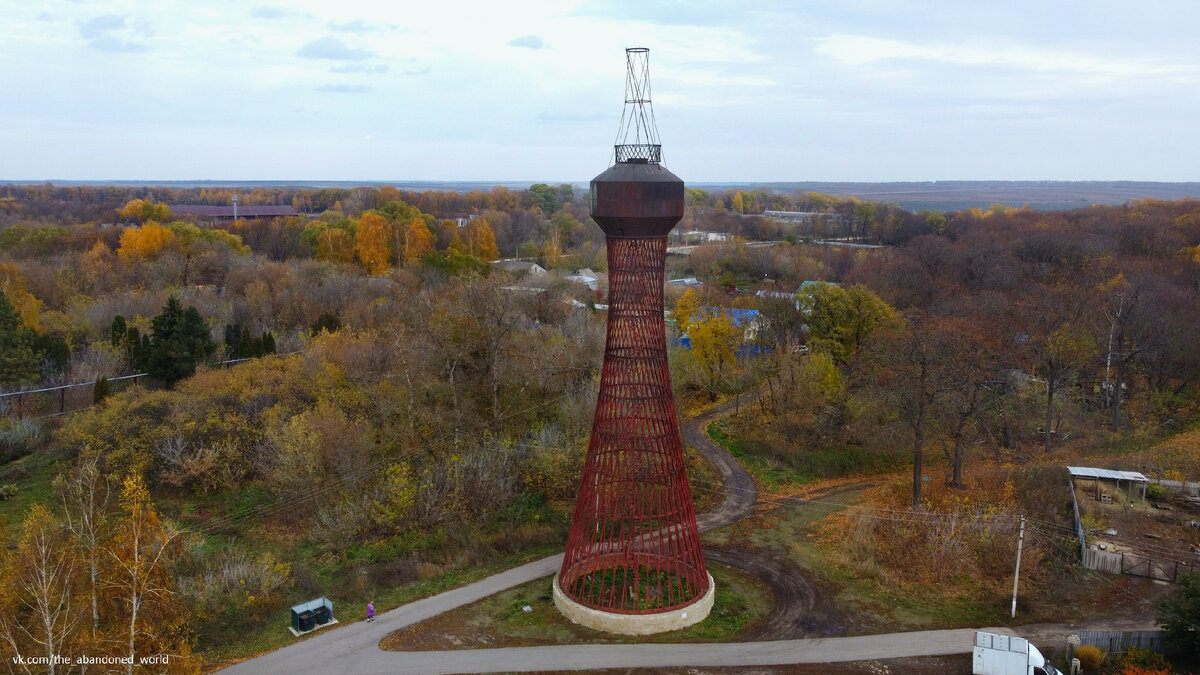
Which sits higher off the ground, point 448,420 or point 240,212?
point 240,212

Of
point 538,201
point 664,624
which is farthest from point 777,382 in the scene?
point 538,201

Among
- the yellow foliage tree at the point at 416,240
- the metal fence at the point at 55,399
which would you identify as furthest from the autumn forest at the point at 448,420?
the yellow foliage tree at the point at 416,240

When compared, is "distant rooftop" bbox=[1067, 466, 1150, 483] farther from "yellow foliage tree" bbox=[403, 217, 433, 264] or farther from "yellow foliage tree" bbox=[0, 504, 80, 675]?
"yellow foliage tree" bbox=[403, 217, 433, 264]

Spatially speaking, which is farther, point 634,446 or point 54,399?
point 54,399

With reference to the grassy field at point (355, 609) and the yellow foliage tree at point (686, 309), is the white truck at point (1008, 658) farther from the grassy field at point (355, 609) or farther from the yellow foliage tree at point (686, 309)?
the yellow foliage tree at point (686, 309)

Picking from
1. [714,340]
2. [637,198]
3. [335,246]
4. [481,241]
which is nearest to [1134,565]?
[637,198]

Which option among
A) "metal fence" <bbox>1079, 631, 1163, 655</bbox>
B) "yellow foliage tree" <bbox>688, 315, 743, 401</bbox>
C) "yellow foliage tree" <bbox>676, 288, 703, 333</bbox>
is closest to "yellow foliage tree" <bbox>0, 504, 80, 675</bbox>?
"metal fence" <bbox>1079, 631, 1163, 655</bbox>

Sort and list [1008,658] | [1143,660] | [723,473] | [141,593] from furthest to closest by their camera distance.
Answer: [723,473], [1143,660], [1008,658], [141,593]

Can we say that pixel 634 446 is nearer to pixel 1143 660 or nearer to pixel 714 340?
pixel 1143 660
